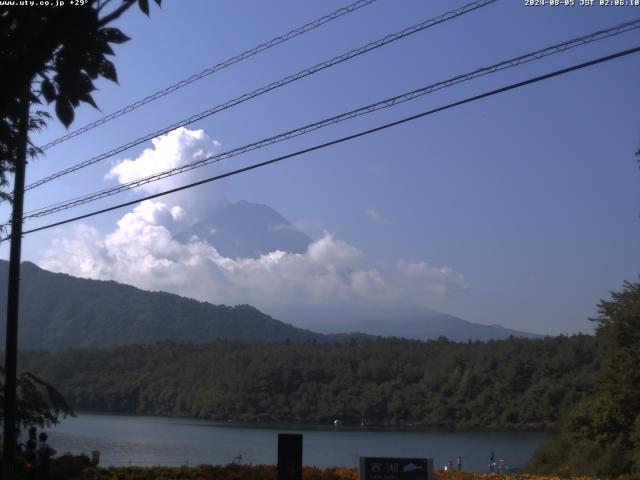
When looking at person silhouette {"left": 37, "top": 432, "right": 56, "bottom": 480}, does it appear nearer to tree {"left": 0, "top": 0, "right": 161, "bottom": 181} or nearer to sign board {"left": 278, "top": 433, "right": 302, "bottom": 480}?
sign board {"left": 278, "top": 433, "right": 302, "bottom": 480}

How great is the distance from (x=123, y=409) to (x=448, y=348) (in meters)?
41.8

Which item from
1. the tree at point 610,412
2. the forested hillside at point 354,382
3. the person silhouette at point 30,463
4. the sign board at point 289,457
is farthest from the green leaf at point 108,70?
the forested hillside at point 354,382

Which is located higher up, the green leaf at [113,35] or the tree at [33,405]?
the green leaf at [113,35]

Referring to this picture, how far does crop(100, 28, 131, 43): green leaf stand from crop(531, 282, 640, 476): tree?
1117 inches

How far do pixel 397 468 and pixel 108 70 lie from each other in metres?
9.22

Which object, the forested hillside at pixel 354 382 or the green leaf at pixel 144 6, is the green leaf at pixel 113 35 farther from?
the forested hillside at pixel 354 382

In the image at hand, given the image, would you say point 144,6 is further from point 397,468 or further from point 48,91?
point 397,468

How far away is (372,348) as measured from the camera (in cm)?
10562

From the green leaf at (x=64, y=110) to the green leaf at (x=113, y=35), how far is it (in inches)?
22.1

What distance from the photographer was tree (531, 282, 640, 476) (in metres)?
32.0

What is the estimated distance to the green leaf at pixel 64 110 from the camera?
19.4ft

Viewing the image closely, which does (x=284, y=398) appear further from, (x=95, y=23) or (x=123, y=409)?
(x=95, y=23)

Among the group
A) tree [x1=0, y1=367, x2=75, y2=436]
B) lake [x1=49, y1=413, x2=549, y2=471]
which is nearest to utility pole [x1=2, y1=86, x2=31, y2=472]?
tree [x1=0, y1=367, x2=75, y2=436]

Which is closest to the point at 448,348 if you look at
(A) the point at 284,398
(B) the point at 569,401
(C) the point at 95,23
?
(A) the point at 284,398
